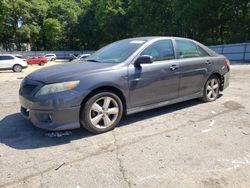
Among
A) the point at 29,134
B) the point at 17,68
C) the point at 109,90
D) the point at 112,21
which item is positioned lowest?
the point at 17,68

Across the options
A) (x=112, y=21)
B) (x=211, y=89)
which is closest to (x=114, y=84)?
(x=211, y=89)

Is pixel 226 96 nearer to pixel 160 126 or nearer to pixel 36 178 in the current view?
pixel 160 126

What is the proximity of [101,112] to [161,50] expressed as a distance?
175cm

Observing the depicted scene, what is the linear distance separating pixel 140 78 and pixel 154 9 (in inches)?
1547

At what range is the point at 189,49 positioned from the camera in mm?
5773

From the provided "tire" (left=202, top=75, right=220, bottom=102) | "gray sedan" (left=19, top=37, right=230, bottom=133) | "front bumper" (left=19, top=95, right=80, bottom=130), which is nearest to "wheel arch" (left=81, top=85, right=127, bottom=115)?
"gray sedan" (left=19, top=37, right=230, bottom=133)

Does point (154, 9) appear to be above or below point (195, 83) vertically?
above

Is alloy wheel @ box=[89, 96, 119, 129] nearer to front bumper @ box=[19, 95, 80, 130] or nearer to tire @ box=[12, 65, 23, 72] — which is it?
front bumper @ box=[19, 95, 80, 130]

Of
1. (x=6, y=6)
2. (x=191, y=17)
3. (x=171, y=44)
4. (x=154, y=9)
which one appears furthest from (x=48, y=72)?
(x=6, y=6)

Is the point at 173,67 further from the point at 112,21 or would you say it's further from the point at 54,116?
the point at 112,21

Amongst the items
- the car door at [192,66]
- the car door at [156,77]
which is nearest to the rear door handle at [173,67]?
the car door at [156,77]

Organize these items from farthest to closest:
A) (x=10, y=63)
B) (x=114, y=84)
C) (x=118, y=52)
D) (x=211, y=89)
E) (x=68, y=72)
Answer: (x=10, y=63), (x=211, y=89), (x=118, y=52), (x=114, y=84), (x=68, y=72)

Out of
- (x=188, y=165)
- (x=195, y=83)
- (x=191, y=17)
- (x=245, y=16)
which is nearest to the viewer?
(x=188, y=165)

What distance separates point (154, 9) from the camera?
137 feet
